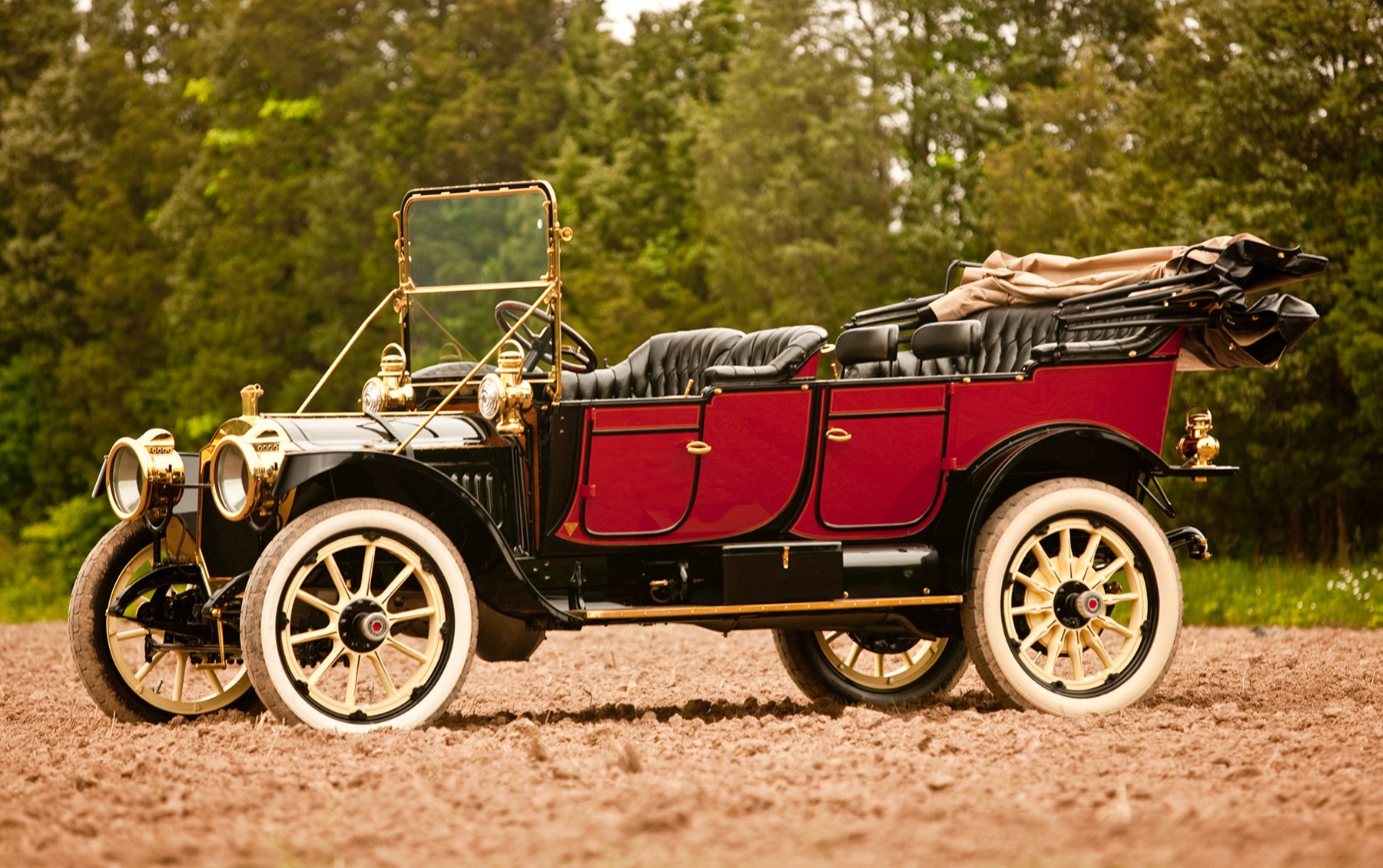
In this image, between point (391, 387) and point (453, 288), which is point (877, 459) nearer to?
→ point (453, 288)

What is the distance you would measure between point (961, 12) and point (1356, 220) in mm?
12645

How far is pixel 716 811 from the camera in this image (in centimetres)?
402

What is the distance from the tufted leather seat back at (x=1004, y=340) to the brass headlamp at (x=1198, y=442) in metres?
0.46

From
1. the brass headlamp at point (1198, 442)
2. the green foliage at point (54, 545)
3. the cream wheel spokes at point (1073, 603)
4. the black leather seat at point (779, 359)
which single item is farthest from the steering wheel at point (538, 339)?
the green foliage at point (54, 545)

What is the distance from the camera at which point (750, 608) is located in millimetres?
6016

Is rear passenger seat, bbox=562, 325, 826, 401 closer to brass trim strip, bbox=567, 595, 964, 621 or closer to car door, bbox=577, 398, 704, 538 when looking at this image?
car door, bbox=577, 398, 704, 538

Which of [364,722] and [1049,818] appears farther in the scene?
[364,722]

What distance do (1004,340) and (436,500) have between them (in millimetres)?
2720

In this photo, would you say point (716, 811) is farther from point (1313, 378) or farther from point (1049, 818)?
point (1313, 378)

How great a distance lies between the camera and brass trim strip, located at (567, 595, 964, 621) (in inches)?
231

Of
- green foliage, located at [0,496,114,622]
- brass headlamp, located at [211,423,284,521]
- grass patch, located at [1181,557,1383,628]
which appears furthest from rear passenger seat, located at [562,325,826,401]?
green foliage, located at [0,496,114,622]

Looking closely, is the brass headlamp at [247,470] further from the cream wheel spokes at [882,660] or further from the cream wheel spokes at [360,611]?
the cream wheel spokes at [882,660]

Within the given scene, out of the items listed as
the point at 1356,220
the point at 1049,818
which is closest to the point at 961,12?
the point at 1356,220

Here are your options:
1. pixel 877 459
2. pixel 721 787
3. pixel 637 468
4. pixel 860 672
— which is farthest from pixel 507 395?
pixel 860 672
